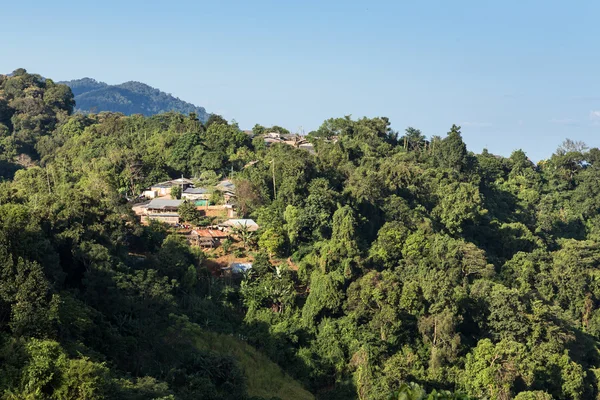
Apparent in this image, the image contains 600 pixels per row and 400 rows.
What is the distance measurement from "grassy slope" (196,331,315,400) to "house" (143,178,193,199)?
13.3 metres

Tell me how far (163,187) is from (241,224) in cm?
761

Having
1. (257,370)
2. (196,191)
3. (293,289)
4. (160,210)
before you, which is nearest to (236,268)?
(293,289)

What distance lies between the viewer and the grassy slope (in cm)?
2314

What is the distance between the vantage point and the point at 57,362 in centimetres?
1398

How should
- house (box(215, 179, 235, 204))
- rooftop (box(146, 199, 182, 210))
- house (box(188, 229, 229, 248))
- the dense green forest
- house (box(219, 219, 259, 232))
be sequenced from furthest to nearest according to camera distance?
house (box(215, 179, 235, 204)), rooftop (box(146, 199, 182, 210)), house (box(219, 219, 259, 232)), house (box(188, 229, 229, 248)), the dense green forest

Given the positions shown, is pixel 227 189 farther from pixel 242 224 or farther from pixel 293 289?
pixel 293 289

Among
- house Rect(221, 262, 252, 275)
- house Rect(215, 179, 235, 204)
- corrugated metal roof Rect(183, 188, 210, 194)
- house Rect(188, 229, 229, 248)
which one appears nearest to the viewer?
house Rect(221, 262, 252, 275)

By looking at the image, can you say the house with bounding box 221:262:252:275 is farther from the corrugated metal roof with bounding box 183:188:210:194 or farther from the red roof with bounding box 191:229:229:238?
the corrugated metal roof with bounding box 183:188:210:194

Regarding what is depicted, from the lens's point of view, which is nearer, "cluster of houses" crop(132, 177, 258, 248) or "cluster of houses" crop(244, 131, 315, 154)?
A: "cluster of houses" crop(132, 177, 258, 248)

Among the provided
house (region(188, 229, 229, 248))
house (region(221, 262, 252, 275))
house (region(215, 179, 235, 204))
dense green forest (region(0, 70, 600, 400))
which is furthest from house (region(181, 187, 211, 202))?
house (region(221, 262, 252, 275))

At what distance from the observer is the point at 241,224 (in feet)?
101

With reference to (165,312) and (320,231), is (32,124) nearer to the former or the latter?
(320,231)

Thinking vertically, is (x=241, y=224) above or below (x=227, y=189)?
below

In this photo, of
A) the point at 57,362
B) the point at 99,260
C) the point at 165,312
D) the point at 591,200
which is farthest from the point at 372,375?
the point at 591,200
